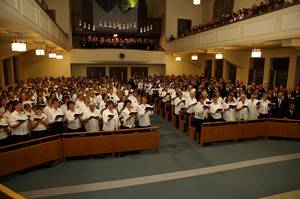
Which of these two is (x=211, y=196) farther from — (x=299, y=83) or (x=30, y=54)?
(x=30, y=54)

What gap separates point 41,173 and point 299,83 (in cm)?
1151

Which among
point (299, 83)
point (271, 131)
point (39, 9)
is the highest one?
point (39, 9)

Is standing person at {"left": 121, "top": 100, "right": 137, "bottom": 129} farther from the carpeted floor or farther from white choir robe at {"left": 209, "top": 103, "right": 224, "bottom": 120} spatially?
white choir robe at {"left": 209, "top": 103, "right": 224, "bottom": 120}

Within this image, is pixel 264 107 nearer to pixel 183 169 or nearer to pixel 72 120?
pixel 183 169

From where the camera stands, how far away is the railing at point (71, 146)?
5.59 meters

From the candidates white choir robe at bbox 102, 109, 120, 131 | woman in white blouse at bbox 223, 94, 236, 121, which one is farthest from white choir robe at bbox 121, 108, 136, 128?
woman in white blouse at bbox 223, 94, 236, 121

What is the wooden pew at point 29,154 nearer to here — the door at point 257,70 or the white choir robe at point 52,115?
the white choir robe at point 52,115

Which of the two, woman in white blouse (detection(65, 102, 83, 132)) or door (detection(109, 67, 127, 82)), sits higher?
door (detection(109, 67, 127, 82))

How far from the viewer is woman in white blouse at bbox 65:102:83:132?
22.3 feet

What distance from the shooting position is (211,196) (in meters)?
4.99

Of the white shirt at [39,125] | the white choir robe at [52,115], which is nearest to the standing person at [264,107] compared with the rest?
the white choir robe at [52,115]

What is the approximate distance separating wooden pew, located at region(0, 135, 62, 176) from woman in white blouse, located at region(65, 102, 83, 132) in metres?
0.63

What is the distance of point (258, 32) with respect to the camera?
9461 mm

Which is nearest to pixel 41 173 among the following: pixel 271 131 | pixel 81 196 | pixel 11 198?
pixel 81 196
